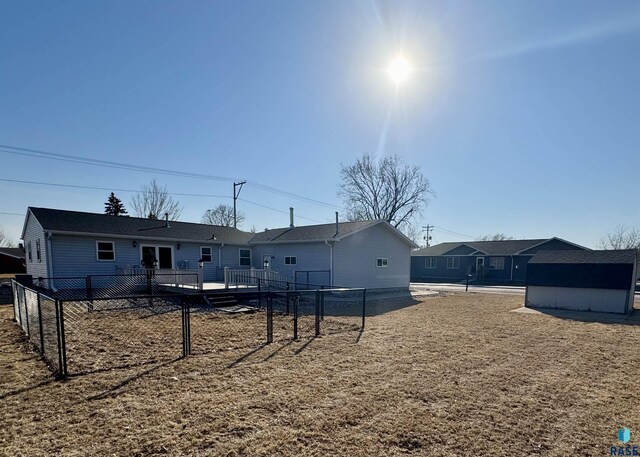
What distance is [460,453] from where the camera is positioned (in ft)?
9.93

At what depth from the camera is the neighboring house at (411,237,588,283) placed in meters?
30.0

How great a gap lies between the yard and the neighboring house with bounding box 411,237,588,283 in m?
25.3

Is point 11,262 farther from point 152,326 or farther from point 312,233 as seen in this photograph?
point 152,326

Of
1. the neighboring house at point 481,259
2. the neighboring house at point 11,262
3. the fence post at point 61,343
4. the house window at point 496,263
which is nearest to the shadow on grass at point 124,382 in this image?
the fence post at point 61,343

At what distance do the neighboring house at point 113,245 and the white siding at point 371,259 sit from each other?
729cm

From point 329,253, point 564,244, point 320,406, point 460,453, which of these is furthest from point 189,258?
point 564,244

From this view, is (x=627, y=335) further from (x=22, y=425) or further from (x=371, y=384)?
(x=22, y=425)

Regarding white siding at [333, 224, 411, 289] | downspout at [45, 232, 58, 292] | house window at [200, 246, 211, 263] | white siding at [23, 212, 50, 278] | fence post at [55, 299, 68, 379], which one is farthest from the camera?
house window at [200, 246, 211, 263]

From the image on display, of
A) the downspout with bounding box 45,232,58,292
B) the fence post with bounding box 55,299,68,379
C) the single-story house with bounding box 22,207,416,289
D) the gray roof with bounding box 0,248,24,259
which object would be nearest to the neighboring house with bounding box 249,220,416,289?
the single-story house with bounding box 22,207,416,289

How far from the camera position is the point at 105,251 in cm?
1588

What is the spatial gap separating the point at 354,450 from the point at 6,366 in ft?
19.2

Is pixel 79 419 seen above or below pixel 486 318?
above

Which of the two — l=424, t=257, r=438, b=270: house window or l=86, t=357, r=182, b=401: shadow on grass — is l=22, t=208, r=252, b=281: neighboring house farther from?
l=424, t=257, r=438, b=270: house window

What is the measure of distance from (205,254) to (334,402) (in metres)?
16.8
